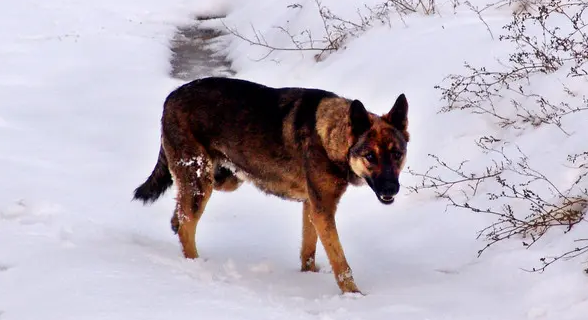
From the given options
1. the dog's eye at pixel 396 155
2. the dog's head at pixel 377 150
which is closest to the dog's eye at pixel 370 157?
the dog's head at pixel 377 150

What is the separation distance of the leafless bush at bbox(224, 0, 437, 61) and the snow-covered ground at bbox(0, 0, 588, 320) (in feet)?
0.69

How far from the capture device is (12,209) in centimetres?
666

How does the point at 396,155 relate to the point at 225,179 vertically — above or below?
above

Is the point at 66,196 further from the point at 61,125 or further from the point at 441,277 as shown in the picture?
the point at 441,277

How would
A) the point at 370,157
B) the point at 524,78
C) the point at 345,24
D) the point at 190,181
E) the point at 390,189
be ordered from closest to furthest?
the point at 390,189, the point at 370,157, the point at 190,181, the point at 524,78, the point at 345,24

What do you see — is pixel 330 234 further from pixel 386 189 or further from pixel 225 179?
pixel 225 179

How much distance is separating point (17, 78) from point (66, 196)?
5480 millimetres

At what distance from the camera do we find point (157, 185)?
6738 millimetres

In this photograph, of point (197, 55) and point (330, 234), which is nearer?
point (330, 234)

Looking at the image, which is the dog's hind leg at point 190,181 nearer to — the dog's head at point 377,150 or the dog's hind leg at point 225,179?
the dog's hind leg at point 225,179

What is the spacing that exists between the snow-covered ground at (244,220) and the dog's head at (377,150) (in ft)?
2.61

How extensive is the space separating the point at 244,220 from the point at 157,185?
1311 mm

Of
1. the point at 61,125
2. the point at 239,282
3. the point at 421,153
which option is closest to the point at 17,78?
the point at 61,125

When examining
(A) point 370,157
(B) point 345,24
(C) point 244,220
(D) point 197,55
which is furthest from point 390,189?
(D) point 197,55
